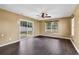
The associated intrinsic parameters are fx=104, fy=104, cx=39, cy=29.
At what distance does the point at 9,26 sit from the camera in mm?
5914

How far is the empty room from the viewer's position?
14.9 ft

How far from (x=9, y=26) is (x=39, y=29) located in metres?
5.63

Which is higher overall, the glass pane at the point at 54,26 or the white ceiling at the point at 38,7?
the white ceiling at the point at 38,7

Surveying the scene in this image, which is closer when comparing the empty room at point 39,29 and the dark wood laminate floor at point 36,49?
the dark wood laminate floor at point 36,49

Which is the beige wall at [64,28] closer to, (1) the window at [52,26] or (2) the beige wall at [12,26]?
(2) the beige wall at [12,26]

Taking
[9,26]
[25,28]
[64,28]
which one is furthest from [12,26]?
[64,28]

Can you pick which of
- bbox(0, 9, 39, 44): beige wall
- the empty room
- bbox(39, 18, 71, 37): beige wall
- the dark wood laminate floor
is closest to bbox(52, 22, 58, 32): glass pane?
the empty room

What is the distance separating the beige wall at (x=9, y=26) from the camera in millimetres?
5301

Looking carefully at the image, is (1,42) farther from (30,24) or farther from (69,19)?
(69,19)

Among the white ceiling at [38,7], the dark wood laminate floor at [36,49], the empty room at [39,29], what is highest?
the white ceiling at [38,7]

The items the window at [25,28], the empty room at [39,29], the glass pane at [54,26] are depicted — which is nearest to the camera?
the empty room at [39,29]

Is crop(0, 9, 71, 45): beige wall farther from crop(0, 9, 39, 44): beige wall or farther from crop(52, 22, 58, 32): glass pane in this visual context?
crop(52, 22, 58, 32): glass pane

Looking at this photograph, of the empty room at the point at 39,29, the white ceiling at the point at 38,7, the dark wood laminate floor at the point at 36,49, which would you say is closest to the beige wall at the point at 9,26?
the empty room at the point at 39,29
